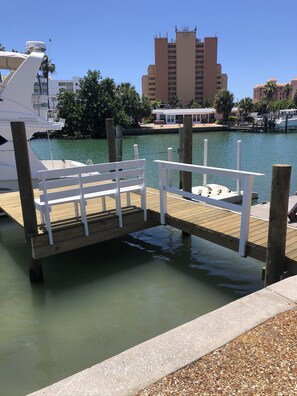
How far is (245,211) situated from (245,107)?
106 metres

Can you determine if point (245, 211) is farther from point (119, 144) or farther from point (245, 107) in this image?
point (245, 107)

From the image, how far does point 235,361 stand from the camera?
9.60 ft

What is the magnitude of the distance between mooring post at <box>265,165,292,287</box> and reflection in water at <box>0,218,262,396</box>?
1170mm

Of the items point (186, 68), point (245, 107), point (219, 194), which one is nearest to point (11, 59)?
point (219, 194)

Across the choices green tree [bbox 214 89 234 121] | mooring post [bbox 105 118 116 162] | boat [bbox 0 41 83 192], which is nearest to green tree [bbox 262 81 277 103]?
green tree [bbox 214 89 234 121]

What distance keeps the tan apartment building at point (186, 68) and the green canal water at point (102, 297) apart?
477 ft

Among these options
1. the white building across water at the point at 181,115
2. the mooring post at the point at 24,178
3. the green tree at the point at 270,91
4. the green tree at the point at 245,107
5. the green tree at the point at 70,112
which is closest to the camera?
the mooring post at the point at 24,178

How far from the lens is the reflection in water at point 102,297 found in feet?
15.5

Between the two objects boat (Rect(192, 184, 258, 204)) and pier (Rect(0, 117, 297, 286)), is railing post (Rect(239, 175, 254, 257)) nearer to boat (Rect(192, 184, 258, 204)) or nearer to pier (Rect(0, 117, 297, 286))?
pier (Rect(0, 117, 297, 286))

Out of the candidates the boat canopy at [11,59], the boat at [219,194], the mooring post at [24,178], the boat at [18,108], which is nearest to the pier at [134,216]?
the mooring post at [24,178]

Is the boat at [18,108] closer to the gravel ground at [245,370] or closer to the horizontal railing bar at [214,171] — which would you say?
the horizontal railing bar at [214,171]

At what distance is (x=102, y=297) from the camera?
6281 mm

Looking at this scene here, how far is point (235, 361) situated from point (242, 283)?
3.86 meters

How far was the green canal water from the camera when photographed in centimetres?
473
